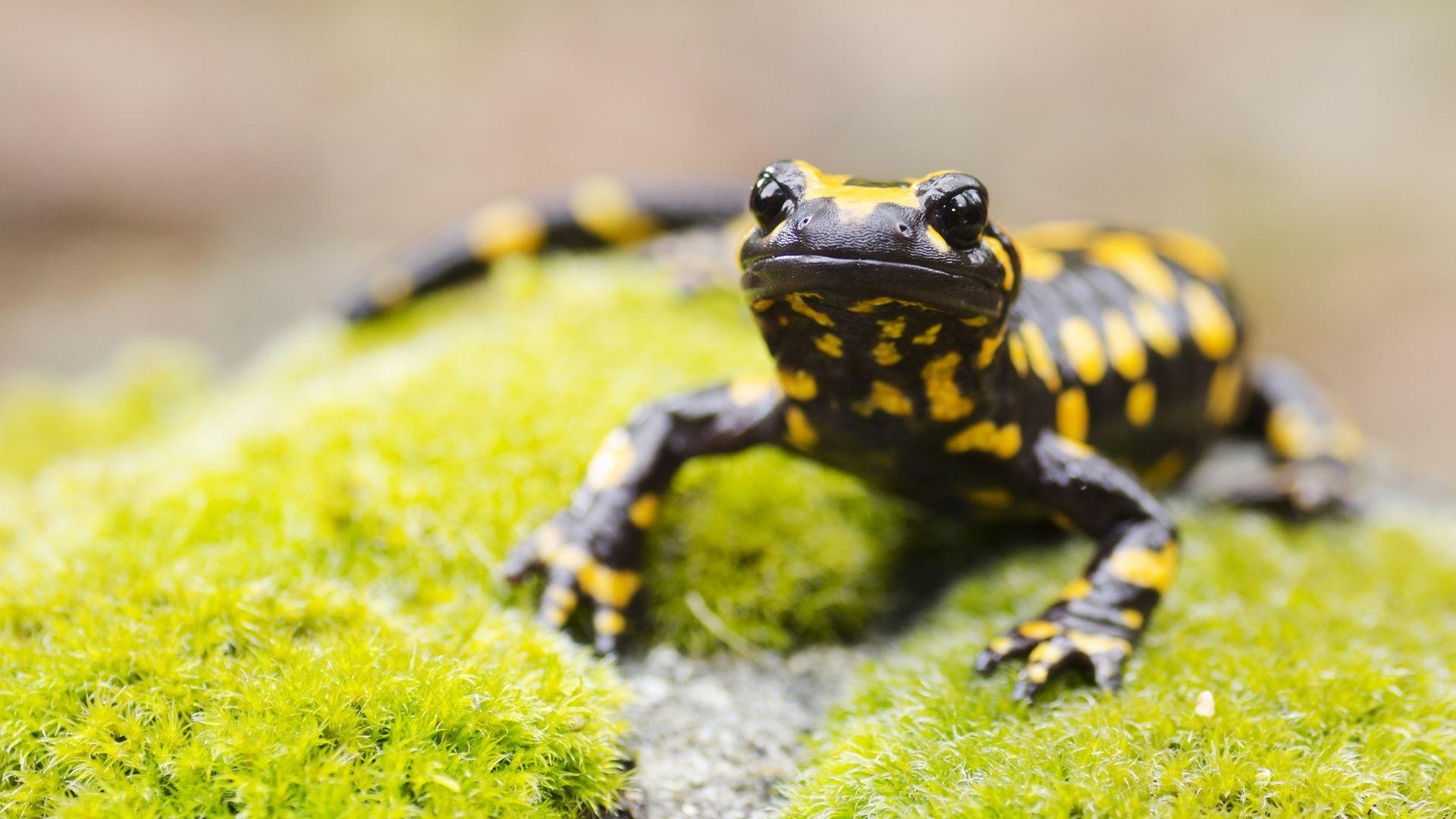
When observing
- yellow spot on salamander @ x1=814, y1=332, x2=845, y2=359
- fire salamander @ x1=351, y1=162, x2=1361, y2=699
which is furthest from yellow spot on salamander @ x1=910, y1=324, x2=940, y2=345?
yellow spot on salamander @ x1=814, y1=332, x2=845, y2=359

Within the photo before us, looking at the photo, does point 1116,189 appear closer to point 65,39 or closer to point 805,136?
point 805,136

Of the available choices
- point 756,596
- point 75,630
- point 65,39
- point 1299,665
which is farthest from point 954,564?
point 65,39

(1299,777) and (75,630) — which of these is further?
(75,630)

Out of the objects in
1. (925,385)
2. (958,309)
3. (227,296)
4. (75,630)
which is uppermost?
(958,309)

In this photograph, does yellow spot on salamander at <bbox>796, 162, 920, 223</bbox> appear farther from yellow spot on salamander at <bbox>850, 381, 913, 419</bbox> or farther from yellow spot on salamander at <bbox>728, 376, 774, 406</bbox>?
yellow spot on salamander at <bbox>728, 376, 774, 406</bbox>

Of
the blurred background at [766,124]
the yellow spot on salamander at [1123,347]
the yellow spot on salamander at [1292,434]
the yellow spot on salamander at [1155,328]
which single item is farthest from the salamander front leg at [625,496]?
the blurred background at [766,124]
